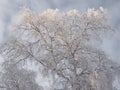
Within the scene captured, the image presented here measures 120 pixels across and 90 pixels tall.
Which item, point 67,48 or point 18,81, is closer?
point 67,48

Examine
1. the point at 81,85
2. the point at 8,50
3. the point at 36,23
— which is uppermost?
the point at 36,23

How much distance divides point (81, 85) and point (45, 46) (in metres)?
3.11

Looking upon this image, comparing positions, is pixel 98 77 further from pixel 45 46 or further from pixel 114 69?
pixel 45 46

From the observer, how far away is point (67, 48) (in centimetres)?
2222

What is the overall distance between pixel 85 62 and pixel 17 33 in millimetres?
4492

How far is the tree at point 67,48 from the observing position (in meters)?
21.8

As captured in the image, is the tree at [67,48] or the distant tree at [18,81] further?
the distant tree at [18,81]

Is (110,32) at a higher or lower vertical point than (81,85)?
higher

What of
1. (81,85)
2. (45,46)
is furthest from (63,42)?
(81,85)

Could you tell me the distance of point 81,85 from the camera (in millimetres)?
21812

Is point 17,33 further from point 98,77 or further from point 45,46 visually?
point 98,77

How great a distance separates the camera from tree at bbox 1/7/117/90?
21.8m

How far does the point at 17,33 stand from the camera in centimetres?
2269

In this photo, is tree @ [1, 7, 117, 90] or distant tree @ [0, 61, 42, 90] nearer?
tree @ [1, 7, 117, 90]
